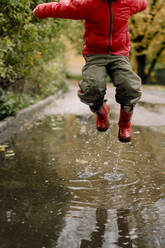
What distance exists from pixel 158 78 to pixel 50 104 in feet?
70.5

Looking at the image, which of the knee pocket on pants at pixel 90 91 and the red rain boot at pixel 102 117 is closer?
the knee pocket on pants at pixel 90 91

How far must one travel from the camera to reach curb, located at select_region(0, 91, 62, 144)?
7.59 meters

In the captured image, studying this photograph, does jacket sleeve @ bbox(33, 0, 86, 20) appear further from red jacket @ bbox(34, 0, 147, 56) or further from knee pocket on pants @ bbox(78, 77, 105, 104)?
knee pocket on pants @ bbox(78, 77, 105, 104)

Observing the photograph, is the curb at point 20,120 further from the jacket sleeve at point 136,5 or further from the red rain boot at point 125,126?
the jacket sleeve at point 136,5

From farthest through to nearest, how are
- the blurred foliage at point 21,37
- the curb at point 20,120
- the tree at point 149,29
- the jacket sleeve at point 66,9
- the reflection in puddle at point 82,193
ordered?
1. the tree at point 149,29
2. the curb at point 20,120
3. the blurred foliage at point 21,37
4. the jacket sleeve at point 66,9
5. the reflection in puddle at point 82,193

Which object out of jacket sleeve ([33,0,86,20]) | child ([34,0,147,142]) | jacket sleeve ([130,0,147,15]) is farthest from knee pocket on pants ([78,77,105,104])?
jacket sleeve ([130,0,147,15])

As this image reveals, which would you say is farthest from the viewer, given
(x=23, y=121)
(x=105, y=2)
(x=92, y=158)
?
(x=23, y=121)

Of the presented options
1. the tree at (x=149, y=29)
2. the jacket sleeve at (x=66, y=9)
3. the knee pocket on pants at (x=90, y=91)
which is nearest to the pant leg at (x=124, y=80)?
the knee pocket on pants at (x=90, y=91)

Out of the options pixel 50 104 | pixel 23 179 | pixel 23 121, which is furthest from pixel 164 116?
pixel 23 179

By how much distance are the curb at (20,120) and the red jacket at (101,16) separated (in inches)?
130

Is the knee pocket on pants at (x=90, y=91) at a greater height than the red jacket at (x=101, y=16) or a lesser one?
lesser

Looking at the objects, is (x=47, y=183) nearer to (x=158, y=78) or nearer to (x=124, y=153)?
(x=124, y=153)

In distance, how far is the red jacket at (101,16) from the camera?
396 centimetres

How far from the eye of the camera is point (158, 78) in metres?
32.8
